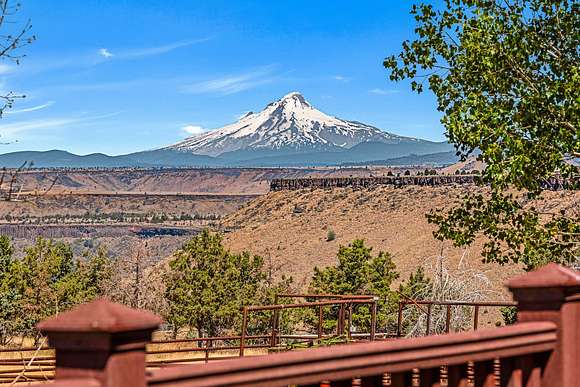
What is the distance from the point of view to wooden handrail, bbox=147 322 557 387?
2576 mm

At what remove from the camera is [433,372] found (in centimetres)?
325

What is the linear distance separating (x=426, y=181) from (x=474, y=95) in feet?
288

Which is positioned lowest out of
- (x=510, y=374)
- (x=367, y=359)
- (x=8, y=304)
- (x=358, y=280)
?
(x=358, y=280)

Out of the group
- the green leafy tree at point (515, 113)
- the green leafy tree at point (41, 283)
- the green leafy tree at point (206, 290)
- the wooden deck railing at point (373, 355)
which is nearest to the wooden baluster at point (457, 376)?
the wooden deck railing at point (373, 355)

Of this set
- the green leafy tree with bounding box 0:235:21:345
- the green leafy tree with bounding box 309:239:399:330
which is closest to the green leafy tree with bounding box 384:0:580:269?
the green leafy tree with bounding box 0:235:21:345

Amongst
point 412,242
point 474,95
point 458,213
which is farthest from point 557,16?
point 412,242

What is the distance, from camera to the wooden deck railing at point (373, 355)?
7.65ft

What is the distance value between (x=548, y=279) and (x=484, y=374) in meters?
0.47

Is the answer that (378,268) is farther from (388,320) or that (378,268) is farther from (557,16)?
(557,16)

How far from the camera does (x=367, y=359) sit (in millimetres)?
2963

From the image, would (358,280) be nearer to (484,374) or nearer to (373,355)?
(484,374)

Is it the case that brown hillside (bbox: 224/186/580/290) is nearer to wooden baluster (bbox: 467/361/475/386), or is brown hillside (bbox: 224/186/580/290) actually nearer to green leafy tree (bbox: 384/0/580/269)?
green leafy tree (bbox: 384/0/580/269)

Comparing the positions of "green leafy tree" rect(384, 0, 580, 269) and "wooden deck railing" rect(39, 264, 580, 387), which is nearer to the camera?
"wooden deck railing" rect(39, 264, 580, 387)

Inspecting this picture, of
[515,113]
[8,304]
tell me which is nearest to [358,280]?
[8,304]
